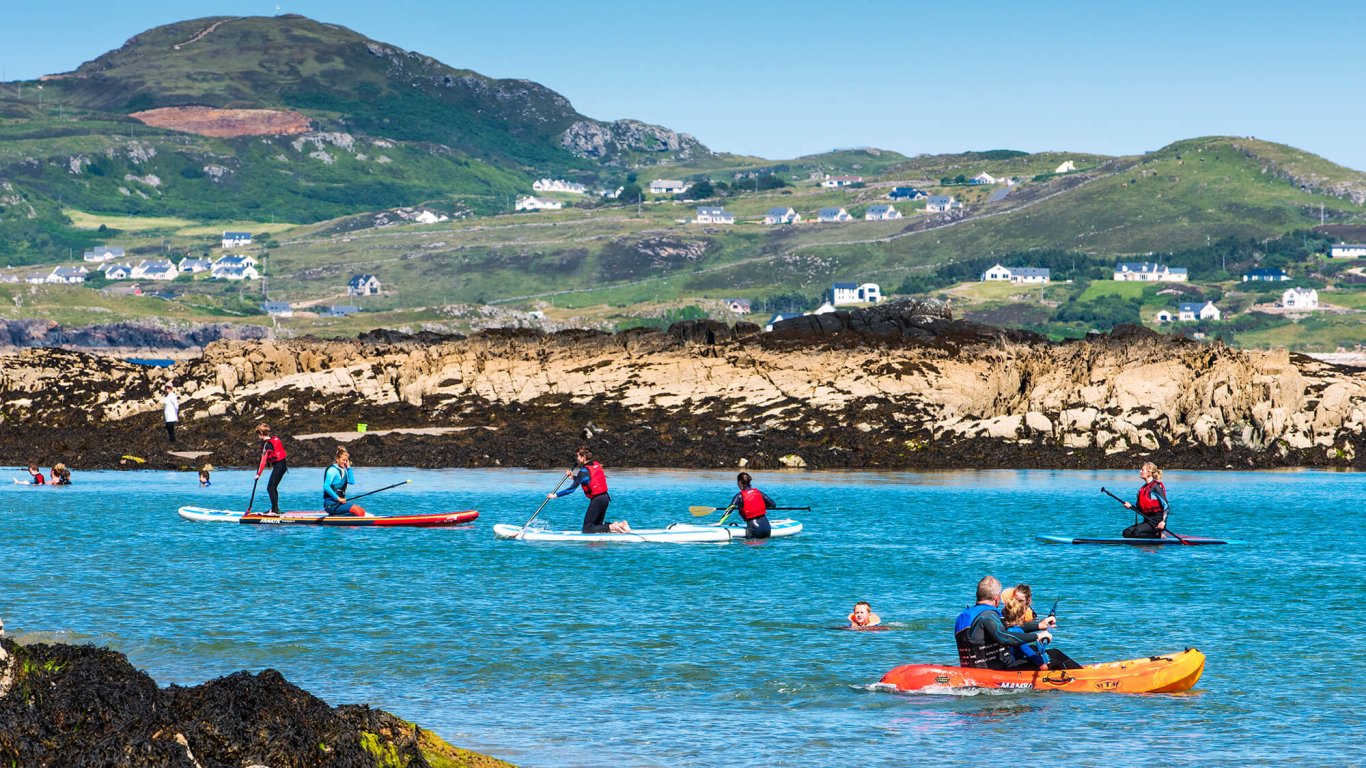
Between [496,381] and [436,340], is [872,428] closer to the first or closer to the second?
[496,381]

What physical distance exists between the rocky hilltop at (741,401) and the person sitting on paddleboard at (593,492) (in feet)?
76.8

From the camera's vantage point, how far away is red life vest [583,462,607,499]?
39.5m

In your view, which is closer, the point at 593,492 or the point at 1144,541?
the point at 593,492

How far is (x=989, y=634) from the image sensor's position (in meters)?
22.0

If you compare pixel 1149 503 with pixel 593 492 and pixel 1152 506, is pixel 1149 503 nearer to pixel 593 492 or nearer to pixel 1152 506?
pixel 1152 506

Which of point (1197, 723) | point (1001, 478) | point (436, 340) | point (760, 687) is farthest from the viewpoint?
point (436, 340)

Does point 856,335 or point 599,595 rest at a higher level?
point 856,335

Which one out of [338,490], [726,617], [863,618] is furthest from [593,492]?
[863,618]

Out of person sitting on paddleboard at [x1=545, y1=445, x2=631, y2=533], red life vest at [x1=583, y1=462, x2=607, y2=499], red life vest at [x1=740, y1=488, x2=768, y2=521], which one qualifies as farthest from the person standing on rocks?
red life vest at [x1=740, y1=488, x2=768, y2=521]

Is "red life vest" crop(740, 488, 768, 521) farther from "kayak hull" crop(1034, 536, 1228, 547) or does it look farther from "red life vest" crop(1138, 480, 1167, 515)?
"red life vest" crop(1138, 480, 1167, 515)

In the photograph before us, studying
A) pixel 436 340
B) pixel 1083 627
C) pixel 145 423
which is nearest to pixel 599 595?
pixel 1083 627

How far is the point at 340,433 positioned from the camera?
69500 millimetres

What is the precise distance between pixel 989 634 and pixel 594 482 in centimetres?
1905

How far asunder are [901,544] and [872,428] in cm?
2559
